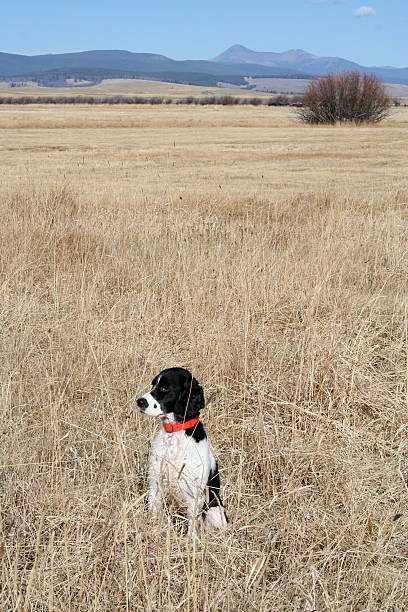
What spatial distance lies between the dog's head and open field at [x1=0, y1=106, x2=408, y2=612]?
24 cm

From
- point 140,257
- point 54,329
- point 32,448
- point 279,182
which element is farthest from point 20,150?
point 32,448

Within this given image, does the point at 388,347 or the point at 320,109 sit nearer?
the point at 388,347

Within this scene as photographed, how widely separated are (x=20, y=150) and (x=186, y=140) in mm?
11459

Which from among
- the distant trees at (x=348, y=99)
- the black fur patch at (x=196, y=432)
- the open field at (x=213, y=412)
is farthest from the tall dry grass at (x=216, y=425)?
the distant trees at (x=348, y=99)

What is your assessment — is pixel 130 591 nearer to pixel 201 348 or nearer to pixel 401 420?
pixel 401 420

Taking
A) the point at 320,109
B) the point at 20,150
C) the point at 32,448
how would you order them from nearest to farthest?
the point at 32,448 → the point at 20,150 → the point at 320,109

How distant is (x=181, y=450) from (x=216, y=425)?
1.08 metres

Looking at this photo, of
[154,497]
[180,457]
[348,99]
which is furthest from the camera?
[348,99]

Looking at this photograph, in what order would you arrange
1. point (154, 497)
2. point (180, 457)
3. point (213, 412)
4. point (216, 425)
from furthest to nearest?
point (213, 412) < point (216, 425) < point (180, 457) < point (154, 497)

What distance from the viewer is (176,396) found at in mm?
3523

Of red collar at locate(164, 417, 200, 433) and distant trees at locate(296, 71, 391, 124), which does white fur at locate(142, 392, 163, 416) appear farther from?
distant trees at locate(296, 71, 391, 124)

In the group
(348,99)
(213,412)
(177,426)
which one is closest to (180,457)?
(177,426)

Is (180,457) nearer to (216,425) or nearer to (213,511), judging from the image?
(213,511)

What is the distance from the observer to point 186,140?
4188 centimetres
